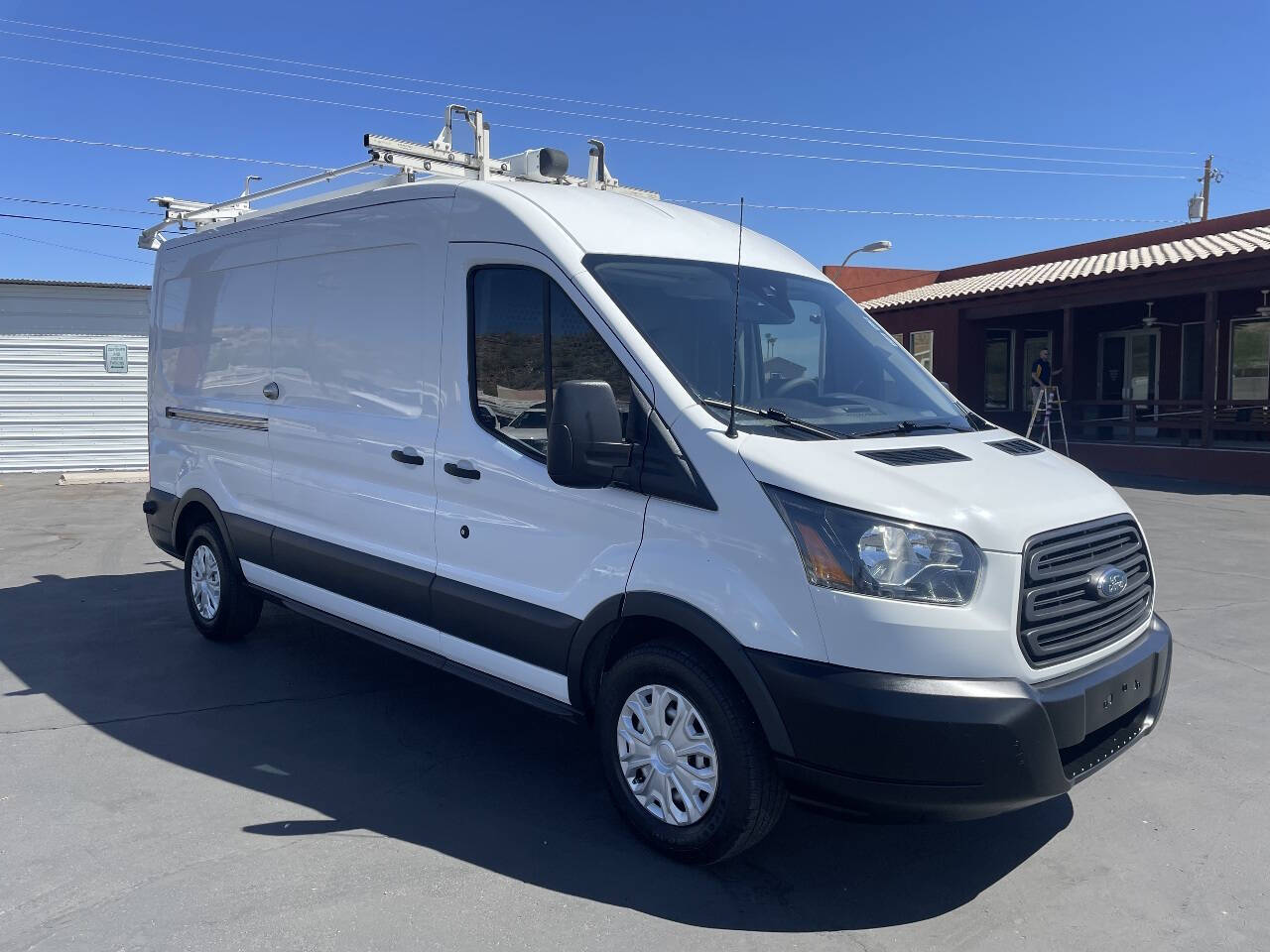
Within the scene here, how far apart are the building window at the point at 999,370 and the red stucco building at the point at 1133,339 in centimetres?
3

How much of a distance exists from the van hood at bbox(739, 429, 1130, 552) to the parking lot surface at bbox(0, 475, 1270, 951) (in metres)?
1.15

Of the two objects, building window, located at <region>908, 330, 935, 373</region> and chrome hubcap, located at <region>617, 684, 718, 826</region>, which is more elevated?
building window, located at <region>908, 330, 935, 373</region>

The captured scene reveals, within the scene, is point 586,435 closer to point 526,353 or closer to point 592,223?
point 526,353

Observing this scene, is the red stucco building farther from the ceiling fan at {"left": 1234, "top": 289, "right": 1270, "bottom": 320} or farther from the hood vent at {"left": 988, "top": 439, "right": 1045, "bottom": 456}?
the hood vent at {"left": 988, "top": 439, "right": 1045, "bottom": 456}

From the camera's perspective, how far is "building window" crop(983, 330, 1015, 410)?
23156 mm

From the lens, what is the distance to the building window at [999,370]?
23156 millimetres

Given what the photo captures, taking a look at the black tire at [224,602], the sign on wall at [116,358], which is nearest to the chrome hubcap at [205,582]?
the black tire at [224,602]

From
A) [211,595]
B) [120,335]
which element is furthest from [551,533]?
[120,335]

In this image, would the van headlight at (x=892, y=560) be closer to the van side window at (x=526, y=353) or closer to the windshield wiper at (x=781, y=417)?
the windshield wiper at (x=781, y=417)

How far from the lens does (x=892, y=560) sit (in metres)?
3.13

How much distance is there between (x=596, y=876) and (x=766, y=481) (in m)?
1.47

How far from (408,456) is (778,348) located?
1.70 meters

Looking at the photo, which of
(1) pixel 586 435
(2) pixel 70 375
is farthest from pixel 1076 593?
(2) pixel 70 375

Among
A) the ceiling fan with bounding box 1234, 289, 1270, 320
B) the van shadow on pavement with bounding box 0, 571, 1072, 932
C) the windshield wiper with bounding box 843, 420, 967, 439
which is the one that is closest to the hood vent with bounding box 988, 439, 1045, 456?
the windshield wiper with bounding box 843, 420, 967, 439
